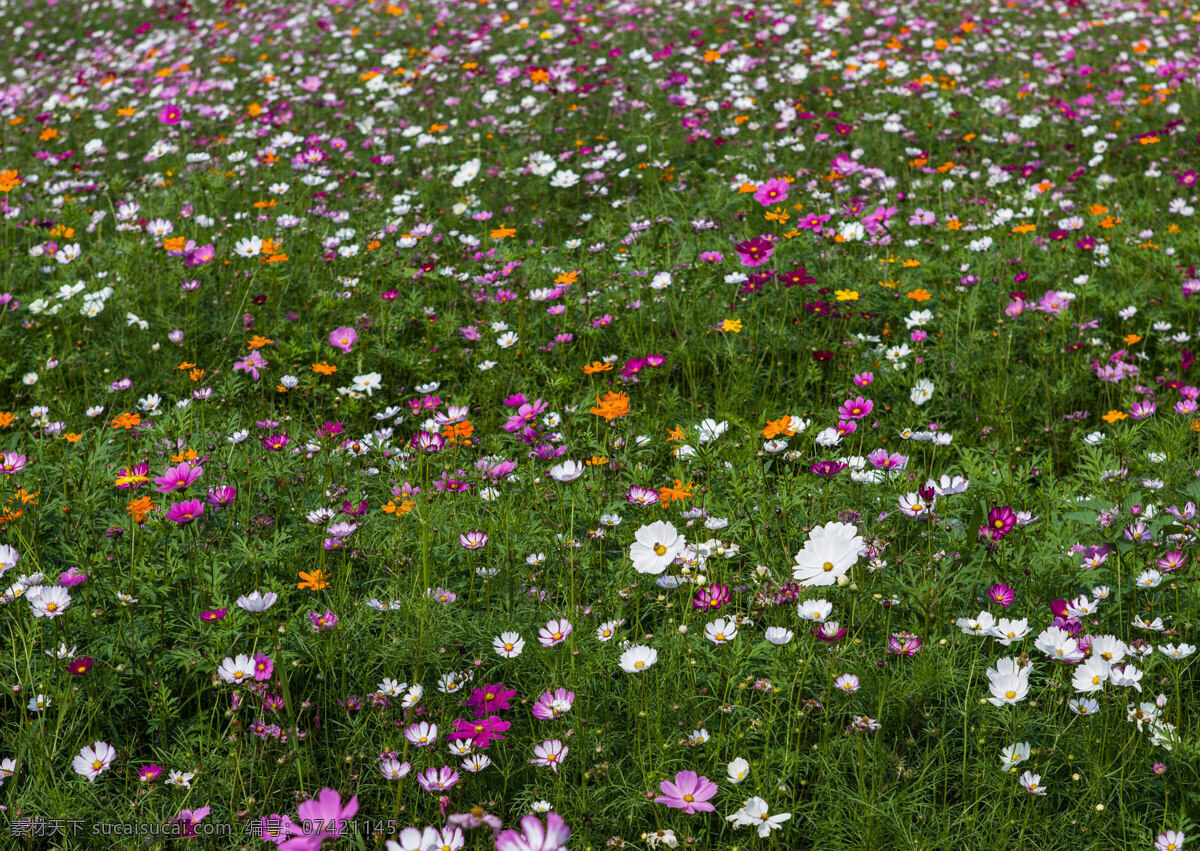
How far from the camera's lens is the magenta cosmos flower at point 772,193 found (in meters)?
3.12

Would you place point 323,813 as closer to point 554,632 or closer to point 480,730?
point 480,730

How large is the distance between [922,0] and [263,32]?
618cm

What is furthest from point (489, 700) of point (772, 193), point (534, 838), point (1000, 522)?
point (772, 193)

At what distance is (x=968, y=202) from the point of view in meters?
4.21

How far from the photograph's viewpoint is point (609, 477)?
2232 mm

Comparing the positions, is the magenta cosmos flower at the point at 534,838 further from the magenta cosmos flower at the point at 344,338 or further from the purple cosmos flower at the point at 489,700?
the magenta cosmos flower at the point at 344,338

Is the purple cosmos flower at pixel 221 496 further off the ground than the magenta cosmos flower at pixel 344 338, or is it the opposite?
the purple cosmos flower at pixel 221 496

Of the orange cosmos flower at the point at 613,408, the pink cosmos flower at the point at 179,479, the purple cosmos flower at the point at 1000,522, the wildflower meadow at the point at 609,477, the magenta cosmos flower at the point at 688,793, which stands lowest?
the wildflower meadow at the point at 609,477

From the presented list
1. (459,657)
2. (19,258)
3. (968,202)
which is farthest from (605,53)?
(459,657)

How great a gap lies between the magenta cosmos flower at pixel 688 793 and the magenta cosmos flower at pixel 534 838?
15.1 inches

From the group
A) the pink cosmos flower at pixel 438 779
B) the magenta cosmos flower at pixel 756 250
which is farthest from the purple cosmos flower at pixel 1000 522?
the magenta cosmos flower at pixel 756 250

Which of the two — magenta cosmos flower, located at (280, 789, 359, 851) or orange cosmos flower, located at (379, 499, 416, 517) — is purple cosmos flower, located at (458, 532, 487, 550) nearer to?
orange cosmos flower, located at (379, 499, 416, 517)

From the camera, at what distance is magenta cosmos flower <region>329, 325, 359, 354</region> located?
2.95 metres

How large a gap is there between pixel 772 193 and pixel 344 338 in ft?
5.48
